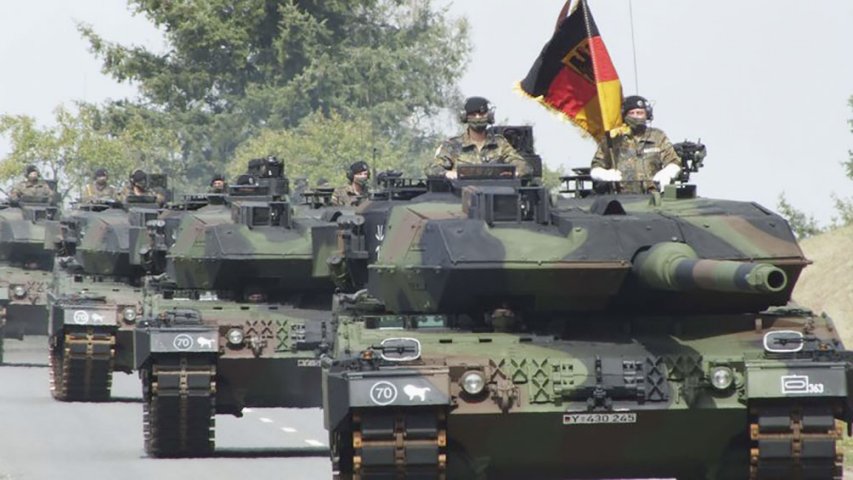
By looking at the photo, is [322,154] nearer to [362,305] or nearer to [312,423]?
[312,423]

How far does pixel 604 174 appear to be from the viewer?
1964cm

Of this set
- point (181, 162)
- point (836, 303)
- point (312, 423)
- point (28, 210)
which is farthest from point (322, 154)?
point (312, 423)

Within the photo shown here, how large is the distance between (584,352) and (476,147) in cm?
426

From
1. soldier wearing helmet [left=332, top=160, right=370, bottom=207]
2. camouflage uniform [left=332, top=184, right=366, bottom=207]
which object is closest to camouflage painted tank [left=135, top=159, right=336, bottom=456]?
camouflage uniform [left=332, top=184, right=366, bottom=207]

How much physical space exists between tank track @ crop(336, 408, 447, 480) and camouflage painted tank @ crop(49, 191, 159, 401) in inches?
535

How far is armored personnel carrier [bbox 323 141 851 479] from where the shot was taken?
15.8 metres

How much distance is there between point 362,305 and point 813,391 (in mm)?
4838

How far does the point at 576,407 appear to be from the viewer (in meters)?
16.1

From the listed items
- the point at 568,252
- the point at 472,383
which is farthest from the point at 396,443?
the point at 568,252

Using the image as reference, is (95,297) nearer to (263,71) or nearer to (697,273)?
(697,273)

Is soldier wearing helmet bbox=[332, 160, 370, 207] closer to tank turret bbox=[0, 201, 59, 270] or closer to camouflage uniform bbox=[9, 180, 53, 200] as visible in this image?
tank turret bbox=[0, 201, 59, 270]

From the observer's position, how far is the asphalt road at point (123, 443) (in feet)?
71.3

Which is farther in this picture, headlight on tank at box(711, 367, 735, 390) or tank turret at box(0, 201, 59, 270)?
tank turret at box(0, 201, 59, 270)

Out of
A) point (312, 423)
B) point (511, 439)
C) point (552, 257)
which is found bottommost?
point (312, 423)
